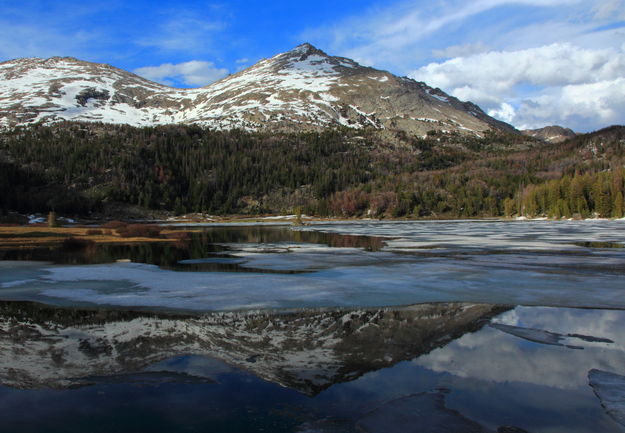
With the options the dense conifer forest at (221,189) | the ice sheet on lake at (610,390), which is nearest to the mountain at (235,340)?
the ice sheet on lake at (610,390)

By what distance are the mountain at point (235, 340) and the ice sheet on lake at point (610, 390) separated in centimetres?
314

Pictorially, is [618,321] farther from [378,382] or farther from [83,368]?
[83,368]

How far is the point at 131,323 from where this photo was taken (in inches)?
469

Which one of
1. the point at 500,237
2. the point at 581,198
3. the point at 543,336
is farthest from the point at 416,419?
the point at 581,198

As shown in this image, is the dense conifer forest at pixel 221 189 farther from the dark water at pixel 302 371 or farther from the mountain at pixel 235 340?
the dark water at pixel 302 371

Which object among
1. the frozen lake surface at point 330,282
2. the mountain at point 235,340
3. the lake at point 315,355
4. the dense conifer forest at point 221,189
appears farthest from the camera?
the dense conifer forest at point 221,189

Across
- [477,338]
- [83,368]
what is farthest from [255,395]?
[477,338]

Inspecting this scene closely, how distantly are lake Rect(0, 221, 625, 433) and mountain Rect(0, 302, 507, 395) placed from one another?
0.17 ft

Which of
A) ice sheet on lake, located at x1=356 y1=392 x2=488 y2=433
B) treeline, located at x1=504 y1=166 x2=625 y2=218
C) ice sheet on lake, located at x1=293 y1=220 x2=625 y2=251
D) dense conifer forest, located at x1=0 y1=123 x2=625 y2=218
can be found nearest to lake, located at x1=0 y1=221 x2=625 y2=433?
ice sheet on lake, located at x1=356 y1=392 x2=488 y2=433

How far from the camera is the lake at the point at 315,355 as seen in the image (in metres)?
6.46

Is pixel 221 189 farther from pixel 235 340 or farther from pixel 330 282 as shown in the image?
pixel 235 340

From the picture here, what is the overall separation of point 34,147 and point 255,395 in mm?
208318

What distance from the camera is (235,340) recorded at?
34.0 feet

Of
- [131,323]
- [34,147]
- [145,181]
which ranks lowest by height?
[131,323]
